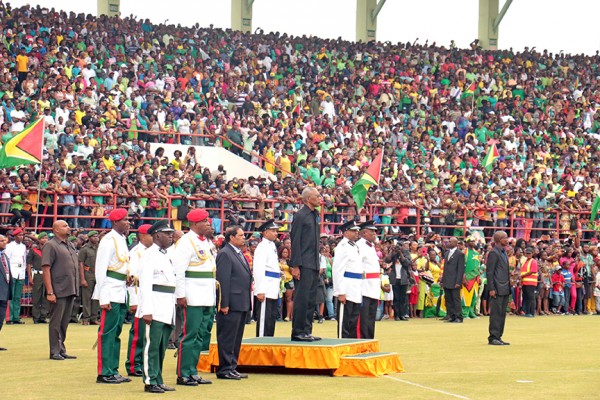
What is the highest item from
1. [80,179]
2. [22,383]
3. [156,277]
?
[80,179]

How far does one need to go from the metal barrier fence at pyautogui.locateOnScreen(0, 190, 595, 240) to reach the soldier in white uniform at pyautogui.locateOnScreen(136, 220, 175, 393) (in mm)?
11503

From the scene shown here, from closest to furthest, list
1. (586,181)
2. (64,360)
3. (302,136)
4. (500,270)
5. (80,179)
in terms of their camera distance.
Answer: (64,360)
(500,270)
(80,179)
(302,136)
(586,181)

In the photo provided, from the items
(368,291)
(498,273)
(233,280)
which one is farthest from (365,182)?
(233,280)

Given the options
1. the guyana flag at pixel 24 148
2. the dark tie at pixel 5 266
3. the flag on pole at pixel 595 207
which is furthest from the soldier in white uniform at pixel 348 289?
the flag on pole at pixel 595 207

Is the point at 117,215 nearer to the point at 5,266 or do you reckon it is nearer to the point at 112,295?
the point at 112,295

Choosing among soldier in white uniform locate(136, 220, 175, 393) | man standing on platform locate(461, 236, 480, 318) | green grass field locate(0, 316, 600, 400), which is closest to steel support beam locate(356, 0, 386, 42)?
man standing on platform locate(461, 236, 480, 318)

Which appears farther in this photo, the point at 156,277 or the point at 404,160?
the point at 404,160

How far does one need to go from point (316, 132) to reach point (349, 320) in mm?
19755

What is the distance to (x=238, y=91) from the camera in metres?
35.4

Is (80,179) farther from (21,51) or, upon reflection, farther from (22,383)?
(22,383)

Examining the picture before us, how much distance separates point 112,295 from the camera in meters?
13.1

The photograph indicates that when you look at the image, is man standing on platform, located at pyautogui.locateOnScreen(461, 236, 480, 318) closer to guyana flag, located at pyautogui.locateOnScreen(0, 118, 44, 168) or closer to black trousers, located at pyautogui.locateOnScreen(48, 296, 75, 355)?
guyana flag, located at pyautogui.locateOnScreen(0, 118, 44, 168)

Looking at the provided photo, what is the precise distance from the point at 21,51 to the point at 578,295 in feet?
52.0

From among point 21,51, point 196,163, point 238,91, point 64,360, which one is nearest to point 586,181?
point 238,91
